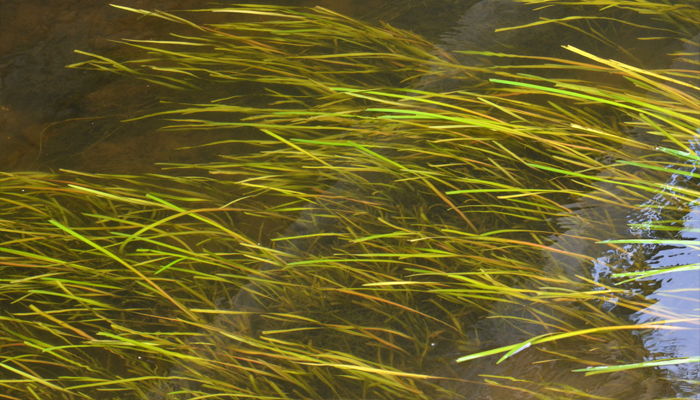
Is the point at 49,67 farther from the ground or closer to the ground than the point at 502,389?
farther from the ground

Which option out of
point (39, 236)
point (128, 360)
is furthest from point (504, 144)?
point (39, 236)

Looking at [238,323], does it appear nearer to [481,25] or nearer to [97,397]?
[97,397]

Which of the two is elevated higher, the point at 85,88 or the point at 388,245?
the point at 85,88

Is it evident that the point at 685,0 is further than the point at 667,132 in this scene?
Yes

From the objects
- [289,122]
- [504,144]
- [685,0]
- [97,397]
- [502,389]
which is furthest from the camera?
[685,0]

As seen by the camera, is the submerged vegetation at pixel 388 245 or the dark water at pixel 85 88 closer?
the submerged vegetation at pixel 388 245

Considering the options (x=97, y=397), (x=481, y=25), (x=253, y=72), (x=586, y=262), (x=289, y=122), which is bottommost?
(x=97, y=397)

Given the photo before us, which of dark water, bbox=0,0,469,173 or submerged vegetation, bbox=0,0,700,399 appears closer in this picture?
submerged vegetation, bbox=0,0,700,399

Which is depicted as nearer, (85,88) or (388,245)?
(388,245)
